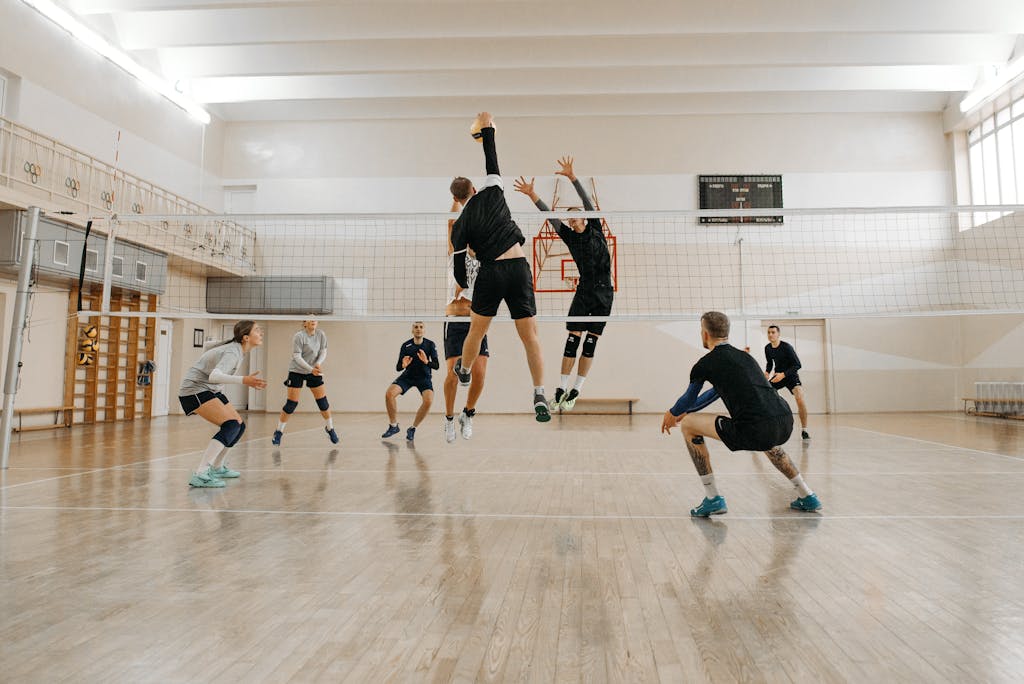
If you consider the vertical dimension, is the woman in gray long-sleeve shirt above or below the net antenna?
below

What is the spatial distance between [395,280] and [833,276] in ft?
35.8

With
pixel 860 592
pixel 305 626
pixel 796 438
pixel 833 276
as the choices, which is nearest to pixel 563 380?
pixel 860 592

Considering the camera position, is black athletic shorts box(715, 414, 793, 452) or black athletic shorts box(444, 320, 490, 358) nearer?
black athletic shorts box(715, 414, 793, 452)

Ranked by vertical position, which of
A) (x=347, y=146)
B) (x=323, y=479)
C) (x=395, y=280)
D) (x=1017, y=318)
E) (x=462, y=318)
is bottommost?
(x=323, y=479)

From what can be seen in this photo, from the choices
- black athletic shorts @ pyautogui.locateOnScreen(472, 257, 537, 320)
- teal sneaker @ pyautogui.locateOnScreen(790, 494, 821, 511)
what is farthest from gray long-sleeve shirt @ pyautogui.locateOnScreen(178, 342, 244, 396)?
teal sneaker @ pyautogui.locateOnScreen(790, 494, 821, 511)

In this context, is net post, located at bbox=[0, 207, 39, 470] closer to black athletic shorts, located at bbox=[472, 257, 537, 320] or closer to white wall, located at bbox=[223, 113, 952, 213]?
black athletic shorts, located at bbox=[472, 257, 537, 320]

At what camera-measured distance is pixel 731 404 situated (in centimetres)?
396

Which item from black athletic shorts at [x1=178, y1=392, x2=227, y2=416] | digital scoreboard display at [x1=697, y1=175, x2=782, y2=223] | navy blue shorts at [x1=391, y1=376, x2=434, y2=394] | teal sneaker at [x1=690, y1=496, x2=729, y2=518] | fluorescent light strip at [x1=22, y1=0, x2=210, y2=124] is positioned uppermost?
fluorescent light strip at [x1=22, y1=0, x2=210, y2=124]

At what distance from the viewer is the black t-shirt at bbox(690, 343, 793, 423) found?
3.89 m

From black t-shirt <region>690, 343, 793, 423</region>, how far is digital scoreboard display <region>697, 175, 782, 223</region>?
1250cm

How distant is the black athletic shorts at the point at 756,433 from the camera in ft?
12.6

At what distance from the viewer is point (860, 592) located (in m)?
2.70

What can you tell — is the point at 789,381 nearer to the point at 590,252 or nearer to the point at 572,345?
the point at 572,345

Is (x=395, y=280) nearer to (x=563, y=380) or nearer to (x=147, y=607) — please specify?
(x=563, y=380)
